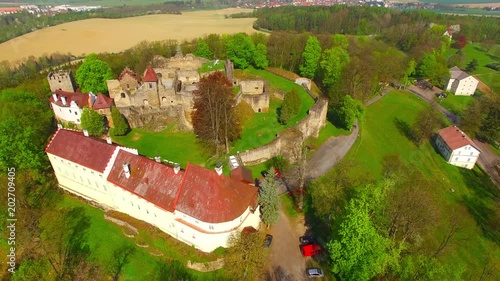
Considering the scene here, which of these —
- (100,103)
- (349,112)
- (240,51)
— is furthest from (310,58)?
(100,103)

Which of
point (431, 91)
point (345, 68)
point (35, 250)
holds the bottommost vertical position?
point (431, 91)

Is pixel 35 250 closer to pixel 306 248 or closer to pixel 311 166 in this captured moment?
pixel 306 248

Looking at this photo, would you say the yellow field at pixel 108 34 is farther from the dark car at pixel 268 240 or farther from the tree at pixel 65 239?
the dark car at pixel 268 240

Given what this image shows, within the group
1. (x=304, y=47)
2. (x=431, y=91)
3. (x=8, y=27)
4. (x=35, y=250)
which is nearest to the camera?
(x=35, y=250)

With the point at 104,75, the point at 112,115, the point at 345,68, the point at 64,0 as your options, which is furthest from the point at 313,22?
the point at 64,0

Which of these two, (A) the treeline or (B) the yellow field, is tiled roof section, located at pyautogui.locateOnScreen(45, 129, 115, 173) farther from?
(A) the treeline

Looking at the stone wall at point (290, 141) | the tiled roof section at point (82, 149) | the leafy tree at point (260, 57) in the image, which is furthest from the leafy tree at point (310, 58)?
the tiled roof section at point (82, 149)
